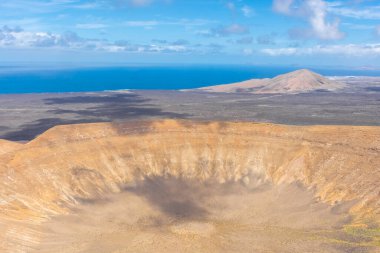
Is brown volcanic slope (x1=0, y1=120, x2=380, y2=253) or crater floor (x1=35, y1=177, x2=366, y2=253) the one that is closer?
crater floor (x1=35, y1=177, x2=366, y2=253)

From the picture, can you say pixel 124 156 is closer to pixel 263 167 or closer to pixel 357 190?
pixel 263 167

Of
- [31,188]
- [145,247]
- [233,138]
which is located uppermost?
[233,138]

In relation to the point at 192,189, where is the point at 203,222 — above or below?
below

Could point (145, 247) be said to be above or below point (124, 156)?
below

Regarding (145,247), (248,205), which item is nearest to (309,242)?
(248,205)

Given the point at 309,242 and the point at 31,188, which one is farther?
the point at 31,188

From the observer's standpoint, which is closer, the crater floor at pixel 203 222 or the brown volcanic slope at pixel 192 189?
the crater floor at pixel 203 222

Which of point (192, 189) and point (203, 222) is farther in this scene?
point (192, 189)

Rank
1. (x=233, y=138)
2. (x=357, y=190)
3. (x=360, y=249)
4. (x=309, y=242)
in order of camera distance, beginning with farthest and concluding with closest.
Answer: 1. (x=233, y=138)
2. (x=357, y=190)
3. (x=309, y=242)
4. (x=360, y=249)
